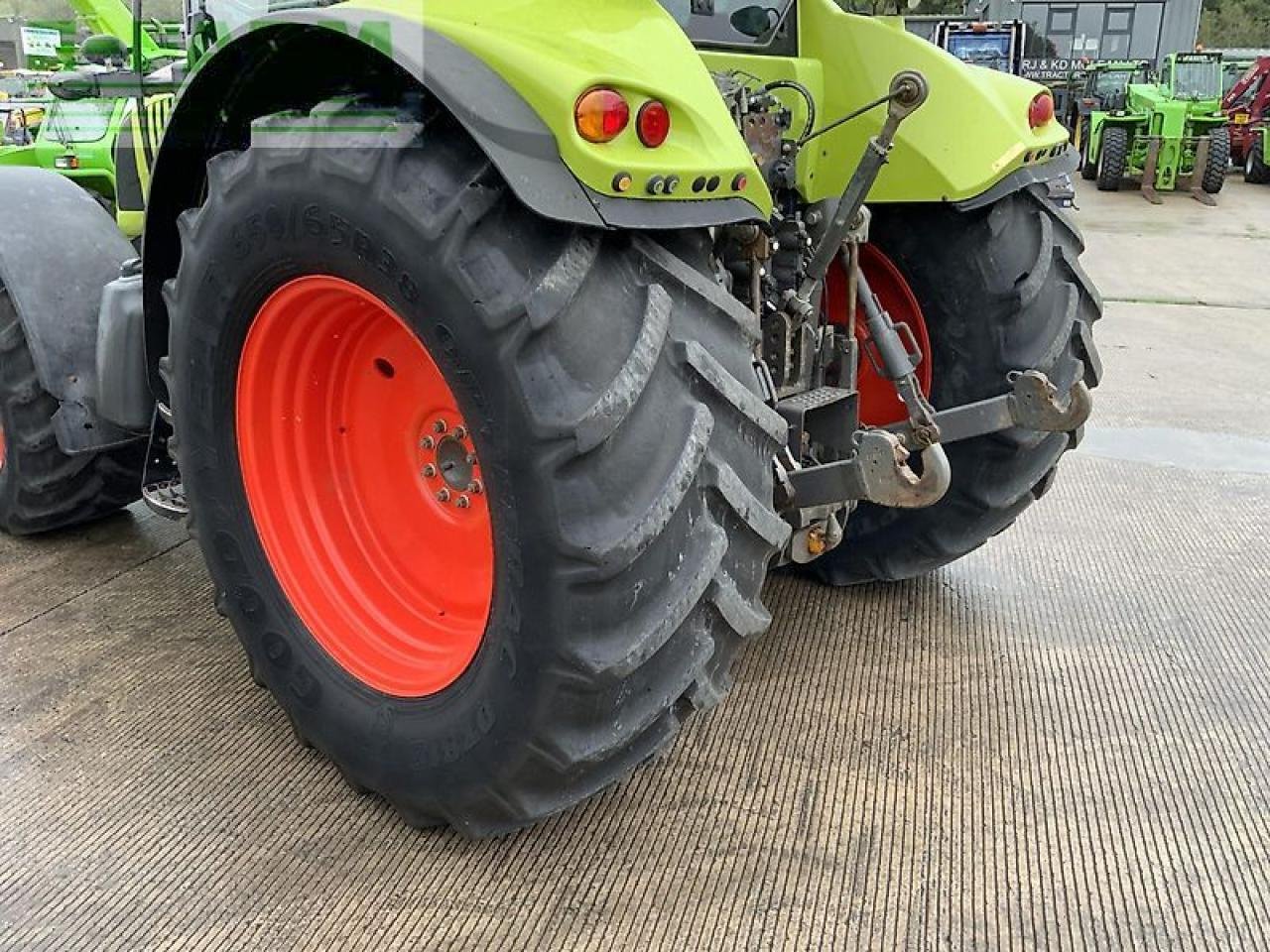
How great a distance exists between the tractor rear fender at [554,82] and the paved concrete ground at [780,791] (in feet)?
4.05

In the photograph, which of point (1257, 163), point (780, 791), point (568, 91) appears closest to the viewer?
point (568, 91)

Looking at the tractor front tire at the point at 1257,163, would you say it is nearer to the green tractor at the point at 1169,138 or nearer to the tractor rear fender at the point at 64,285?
→ the green tractor at the point at 1169,138

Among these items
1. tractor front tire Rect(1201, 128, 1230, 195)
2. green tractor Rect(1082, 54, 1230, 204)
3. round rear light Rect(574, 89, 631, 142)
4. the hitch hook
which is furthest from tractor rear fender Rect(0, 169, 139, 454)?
tractor front tire Rect(1201, 128, 1230, 195)

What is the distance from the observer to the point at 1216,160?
15.6 metres

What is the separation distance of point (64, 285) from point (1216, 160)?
16095 millimetres

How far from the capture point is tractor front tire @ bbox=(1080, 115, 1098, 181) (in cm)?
1733

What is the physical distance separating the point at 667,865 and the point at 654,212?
124cm

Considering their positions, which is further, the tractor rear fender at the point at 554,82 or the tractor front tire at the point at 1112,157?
the tractor front tire at the point at 1112,157

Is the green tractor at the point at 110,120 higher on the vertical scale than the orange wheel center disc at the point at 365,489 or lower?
higher

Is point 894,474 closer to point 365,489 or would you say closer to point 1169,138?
point 365,489

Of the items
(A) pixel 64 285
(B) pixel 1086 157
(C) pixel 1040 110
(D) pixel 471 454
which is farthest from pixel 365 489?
(B) pixel 1086 157

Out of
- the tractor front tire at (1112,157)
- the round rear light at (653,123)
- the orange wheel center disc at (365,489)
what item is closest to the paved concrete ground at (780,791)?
the orange wheel center disc at (365,489)

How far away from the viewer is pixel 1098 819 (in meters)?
2.34

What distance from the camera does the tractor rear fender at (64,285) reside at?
10.4ft
